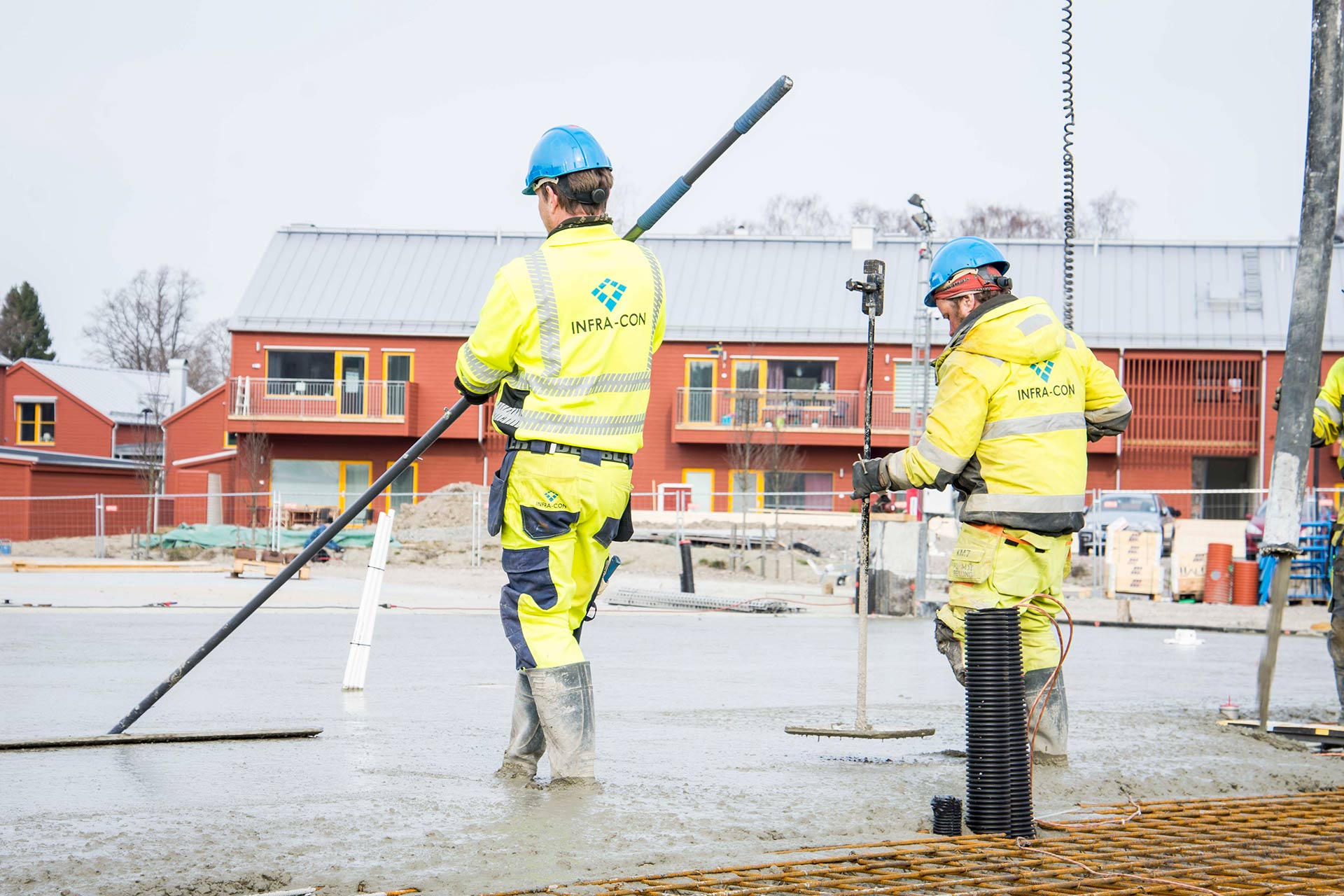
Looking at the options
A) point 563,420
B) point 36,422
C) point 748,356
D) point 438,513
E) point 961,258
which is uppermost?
point 748,356

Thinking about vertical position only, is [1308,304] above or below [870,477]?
above

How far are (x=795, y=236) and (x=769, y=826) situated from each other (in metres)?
41.1

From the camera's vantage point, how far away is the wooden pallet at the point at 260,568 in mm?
21844

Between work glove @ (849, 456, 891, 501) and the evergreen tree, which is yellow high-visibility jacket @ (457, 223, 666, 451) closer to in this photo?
work glove @ (849, 456, 891, 501)

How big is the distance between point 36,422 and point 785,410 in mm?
34278

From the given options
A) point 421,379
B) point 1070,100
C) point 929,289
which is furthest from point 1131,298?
point 929,289

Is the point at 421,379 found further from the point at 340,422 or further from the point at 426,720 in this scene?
the point at 426,720

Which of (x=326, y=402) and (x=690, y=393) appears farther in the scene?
(x=326, y=402)

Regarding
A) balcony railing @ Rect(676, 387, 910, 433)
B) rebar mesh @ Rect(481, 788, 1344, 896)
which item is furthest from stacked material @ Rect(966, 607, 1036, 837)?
balcony railing @ Rect(676, 387, 910, 433)

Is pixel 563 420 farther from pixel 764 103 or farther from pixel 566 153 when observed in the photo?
pixel 764 103

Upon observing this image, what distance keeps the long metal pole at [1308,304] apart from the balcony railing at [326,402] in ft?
117

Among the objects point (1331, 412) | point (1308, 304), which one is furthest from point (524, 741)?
point (1308, 304)

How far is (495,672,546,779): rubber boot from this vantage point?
5.11 m

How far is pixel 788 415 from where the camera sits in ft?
133
